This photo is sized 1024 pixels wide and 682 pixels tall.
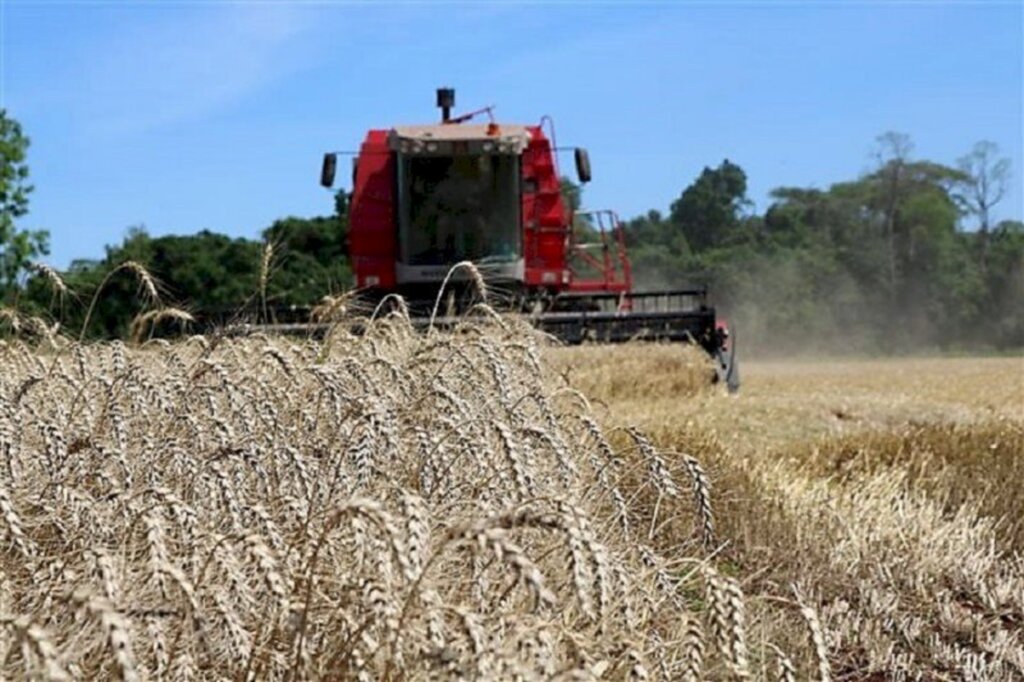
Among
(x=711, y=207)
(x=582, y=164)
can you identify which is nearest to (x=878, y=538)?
(x=582, y=164)

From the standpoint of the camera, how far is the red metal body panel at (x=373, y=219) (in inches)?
522

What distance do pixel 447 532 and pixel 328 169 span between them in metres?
11.6

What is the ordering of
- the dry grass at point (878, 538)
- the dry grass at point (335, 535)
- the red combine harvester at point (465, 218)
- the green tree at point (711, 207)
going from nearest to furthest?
the dry grass at point (335, 535)
the dry grass at point (878, 538)
the red combine harvester at point (465, 218)
the green tree at point (711, 207)

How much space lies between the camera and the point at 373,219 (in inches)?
535

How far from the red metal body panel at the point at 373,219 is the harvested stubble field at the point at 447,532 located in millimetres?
7195

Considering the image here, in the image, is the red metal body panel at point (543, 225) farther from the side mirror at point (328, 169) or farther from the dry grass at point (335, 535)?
the dry grass at point (335, 535)

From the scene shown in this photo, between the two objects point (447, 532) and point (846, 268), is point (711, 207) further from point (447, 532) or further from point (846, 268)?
point (447, 532)

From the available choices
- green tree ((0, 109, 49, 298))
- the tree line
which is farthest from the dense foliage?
green tree ((0, 109, 49, 298))

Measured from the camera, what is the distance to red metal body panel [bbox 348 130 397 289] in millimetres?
13250

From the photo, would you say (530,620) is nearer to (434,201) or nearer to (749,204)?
(434,201)

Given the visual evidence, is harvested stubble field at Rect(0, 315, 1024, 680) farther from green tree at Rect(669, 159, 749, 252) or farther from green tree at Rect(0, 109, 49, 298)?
green tree at Rect(669, 159, 749, 252)

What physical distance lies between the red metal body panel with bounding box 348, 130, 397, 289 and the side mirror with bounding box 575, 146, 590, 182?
5.72 feet

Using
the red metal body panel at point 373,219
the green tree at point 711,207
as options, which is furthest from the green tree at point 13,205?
the green tree at point 711,207

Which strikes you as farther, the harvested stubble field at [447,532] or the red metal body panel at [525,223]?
A: the red metal body panel at [525,223]
